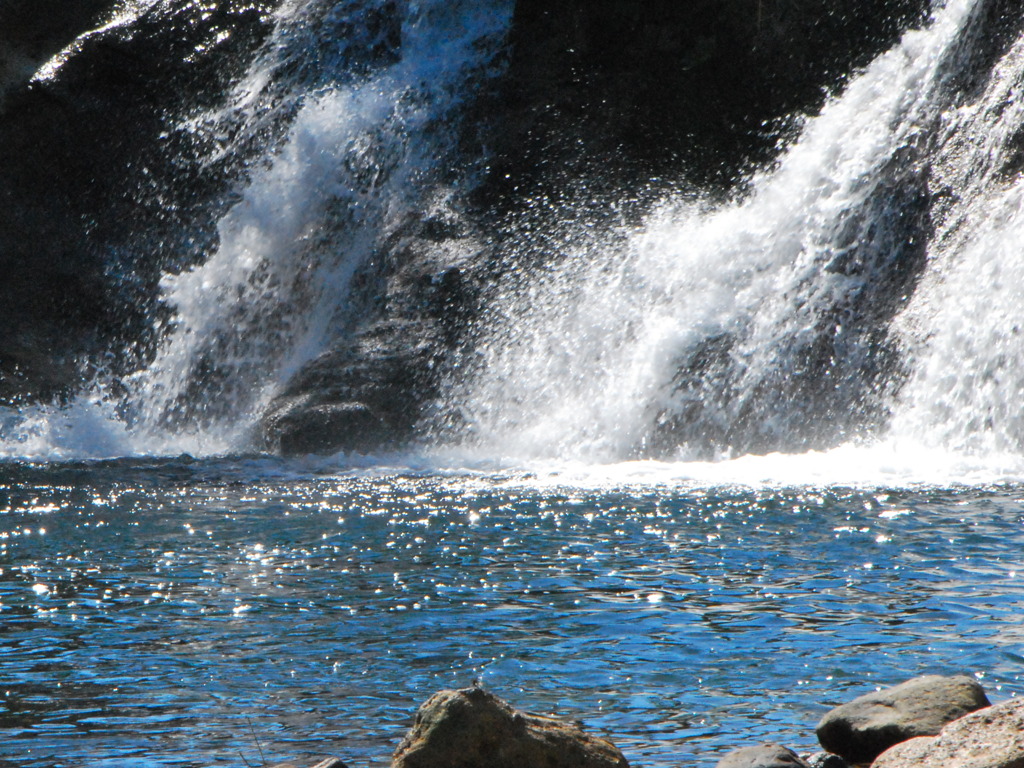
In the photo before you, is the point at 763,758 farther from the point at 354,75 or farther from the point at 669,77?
the point at 354,75

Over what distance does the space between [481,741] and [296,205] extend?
17.4 meters

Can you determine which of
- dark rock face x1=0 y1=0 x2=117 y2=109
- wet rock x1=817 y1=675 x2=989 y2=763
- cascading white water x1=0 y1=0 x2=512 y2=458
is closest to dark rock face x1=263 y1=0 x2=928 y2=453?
cascading white water x1=0 y1=0 x2=512 y2=458

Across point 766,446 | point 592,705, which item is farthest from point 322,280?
point 592,705

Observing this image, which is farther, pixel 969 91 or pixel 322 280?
pixel 322 280

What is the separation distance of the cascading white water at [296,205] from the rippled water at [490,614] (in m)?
7.08

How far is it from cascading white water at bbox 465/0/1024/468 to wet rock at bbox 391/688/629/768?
10.1 metres

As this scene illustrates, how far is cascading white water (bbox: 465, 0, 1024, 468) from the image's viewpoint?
1482 cm

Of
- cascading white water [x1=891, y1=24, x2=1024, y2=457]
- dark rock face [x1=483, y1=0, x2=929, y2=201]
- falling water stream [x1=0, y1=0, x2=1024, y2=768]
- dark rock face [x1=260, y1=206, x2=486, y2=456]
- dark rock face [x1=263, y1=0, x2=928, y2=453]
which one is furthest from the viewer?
dark rock face [x1=483, y1=0, x2=929, y2=201]

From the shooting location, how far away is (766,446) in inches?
574

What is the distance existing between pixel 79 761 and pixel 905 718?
314cm

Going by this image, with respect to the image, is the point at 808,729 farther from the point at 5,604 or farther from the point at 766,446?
the point at 766,446

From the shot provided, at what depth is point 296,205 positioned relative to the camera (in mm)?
20938

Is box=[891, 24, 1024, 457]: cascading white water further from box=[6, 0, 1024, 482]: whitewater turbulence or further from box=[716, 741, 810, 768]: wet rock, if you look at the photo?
box=[716, 741, 810, 768]: wet rock

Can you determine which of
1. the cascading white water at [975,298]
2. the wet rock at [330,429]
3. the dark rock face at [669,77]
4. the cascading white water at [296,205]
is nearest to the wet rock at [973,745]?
the cascading white water at [975,298]
